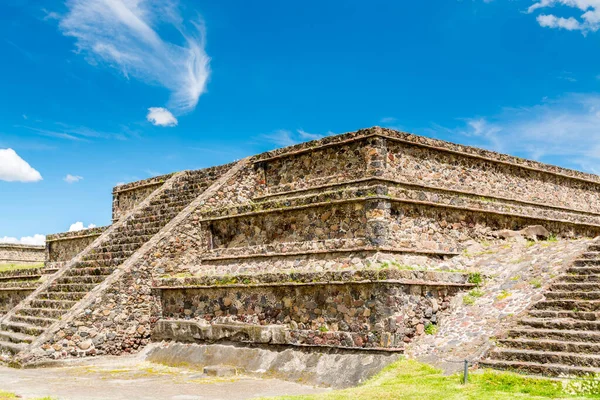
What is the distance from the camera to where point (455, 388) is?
358 inches

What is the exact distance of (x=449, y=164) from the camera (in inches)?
628

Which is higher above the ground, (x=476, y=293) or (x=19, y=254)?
(x=19, y=254)

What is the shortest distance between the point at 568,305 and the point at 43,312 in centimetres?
1155

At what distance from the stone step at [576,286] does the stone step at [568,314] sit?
2.38 feet

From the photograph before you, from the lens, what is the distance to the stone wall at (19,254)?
32750mm

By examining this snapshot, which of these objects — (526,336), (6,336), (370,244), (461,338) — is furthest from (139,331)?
(526,336)

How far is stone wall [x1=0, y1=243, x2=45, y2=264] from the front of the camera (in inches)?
1289

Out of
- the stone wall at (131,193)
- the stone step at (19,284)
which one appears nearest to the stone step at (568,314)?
the stone wall at (131,193)

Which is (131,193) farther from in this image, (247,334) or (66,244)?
(247,334)

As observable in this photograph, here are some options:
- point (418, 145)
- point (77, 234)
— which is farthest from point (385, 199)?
point (77, 234)

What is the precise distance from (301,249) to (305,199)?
1056 millimetres

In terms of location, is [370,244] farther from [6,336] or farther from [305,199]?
[6,336]

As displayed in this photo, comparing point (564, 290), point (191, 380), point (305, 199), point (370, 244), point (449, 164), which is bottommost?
point (191, 380)

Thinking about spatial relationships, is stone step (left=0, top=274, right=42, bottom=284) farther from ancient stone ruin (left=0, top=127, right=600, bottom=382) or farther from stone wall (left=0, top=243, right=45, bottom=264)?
stone wall (left=0, top=243, right=45, bottom=264)
